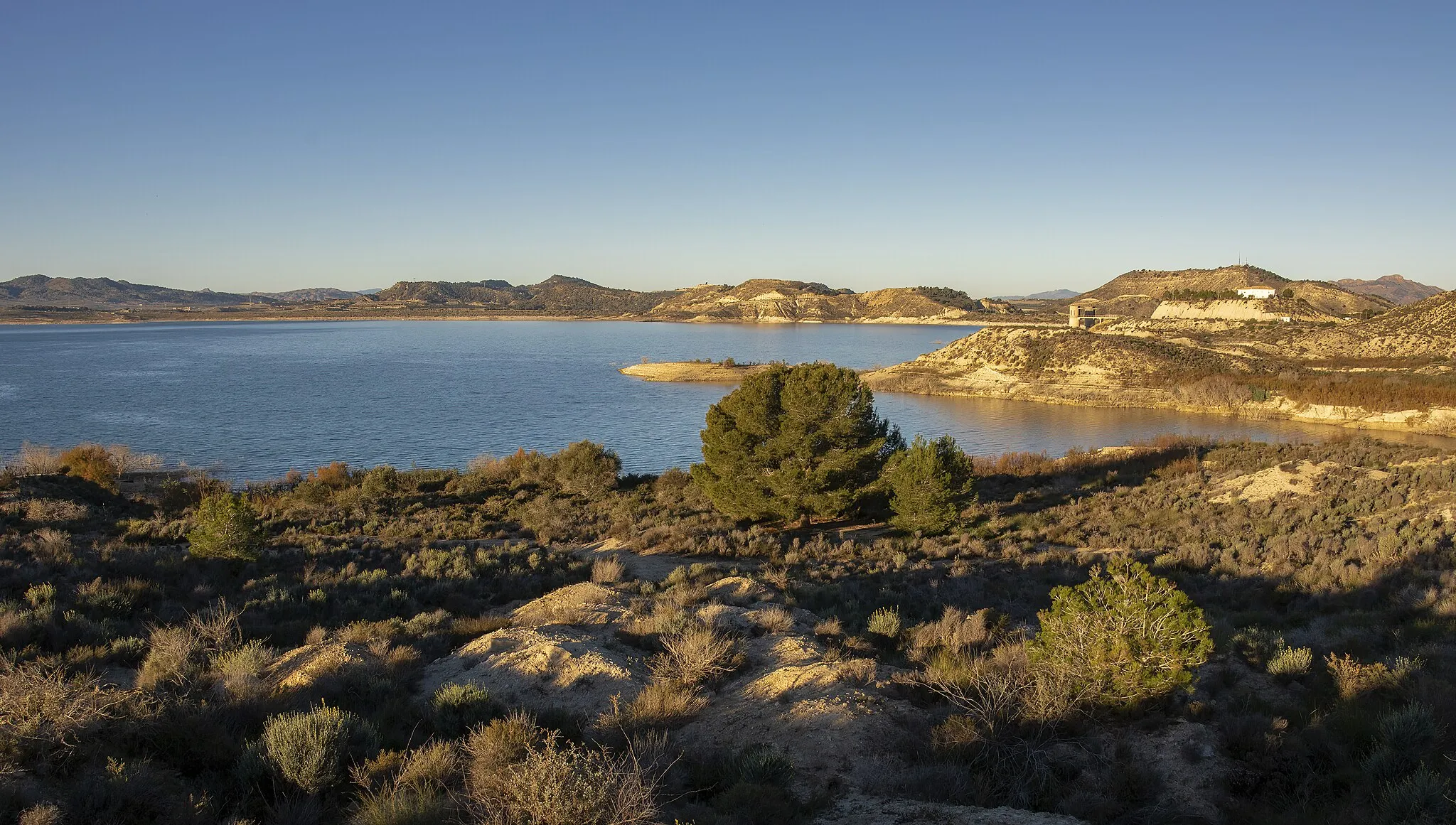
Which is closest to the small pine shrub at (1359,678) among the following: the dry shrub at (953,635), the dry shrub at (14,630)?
the dry shrub at (953,635)

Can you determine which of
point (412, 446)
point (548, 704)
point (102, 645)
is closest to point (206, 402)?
point (412, 446)

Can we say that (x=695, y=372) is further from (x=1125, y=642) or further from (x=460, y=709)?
(x=460, y=709)

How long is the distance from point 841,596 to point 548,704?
6.22 m

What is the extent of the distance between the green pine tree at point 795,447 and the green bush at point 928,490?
1.70m

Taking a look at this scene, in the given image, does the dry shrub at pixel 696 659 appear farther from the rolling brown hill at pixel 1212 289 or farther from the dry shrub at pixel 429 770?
the rolling brown hill at pixel 1212 289

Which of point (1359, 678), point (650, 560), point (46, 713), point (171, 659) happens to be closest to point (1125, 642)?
point (1359, 678)

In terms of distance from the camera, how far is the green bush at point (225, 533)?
14031 mm

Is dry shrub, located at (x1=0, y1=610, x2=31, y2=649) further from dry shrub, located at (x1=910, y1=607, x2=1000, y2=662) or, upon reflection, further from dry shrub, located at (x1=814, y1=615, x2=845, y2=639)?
dry shrub, located at (x1=910, y1=607, x2=1000, y2=662)

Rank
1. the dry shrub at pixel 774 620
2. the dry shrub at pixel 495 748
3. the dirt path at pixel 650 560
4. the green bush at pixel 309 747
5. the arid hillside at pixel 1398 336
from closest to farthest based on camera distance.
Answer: the dry shrub at pixel 495 748, the green bush at pixel 309 747, the dry shrub at pixel 774 620, the dirt path at pixel 650 560, the arid hillside at pixel 1398 336

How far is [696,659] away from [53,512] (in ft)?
62.9

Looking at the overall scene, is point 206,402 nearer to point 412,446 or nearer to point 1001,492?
point 412,446

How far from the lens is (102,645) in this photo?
27.6 ft

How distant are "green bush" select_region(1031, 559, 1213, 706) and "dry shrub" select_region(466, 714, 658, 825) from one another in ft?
14.3

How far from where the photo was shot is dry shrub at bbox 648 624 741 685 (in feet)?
26.5
